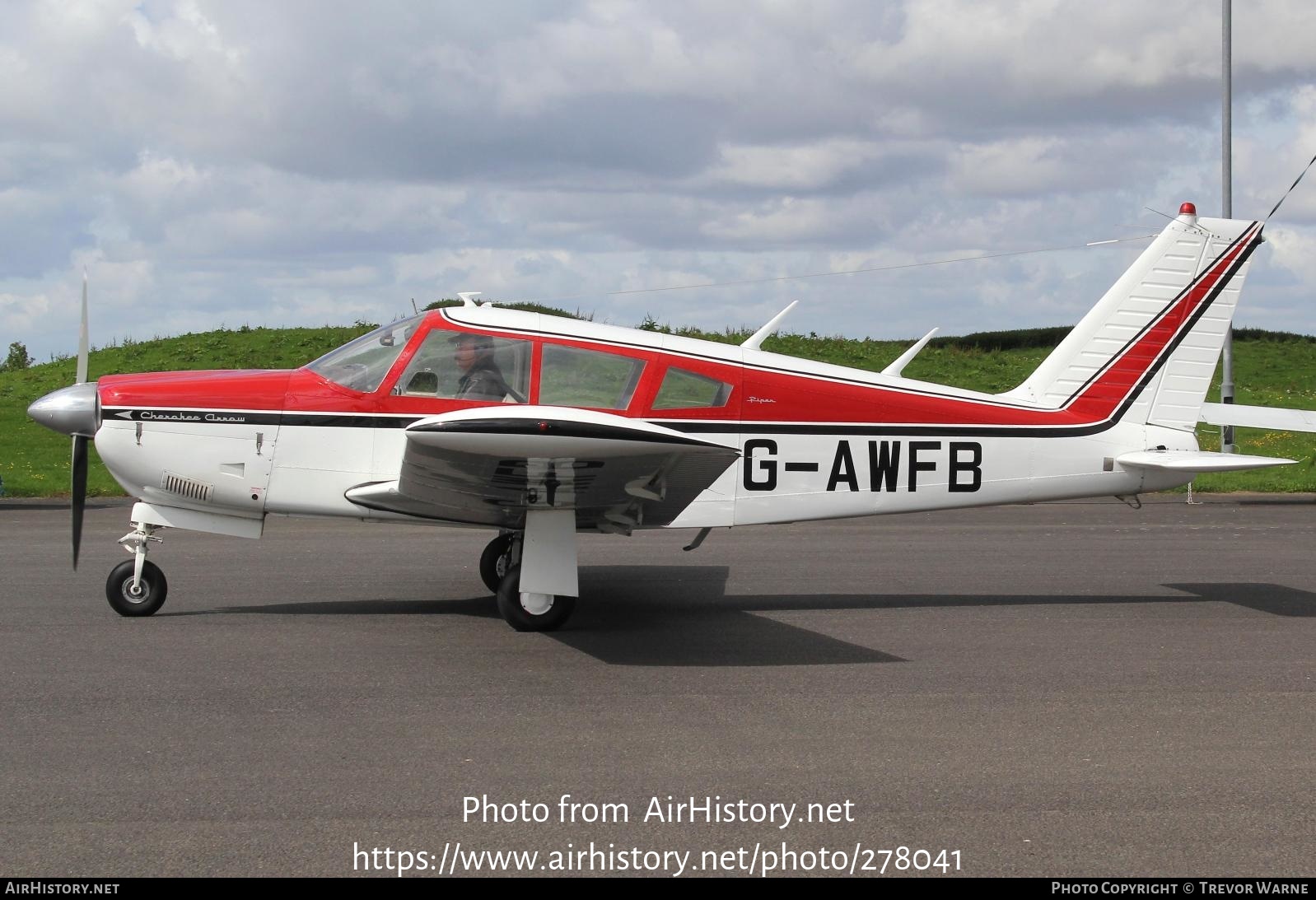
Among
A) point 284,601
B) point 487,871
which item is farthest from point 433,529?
point 487,871

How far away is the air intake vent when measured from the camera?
26.2 ft

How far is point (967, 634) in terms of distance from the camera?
25.5 feet

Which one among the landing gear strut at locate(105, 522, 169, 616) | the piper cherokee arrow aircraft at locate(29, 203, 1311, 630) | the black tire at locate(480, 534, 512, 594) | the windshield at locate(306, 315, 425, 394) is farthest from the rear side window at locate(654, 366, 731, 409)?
the landing gear strut at locate(105, 522, 169, 616)

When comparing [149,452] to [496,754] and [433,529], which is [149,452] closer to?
[496,754]

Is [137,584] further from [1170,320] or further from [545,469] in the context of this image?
[1170,320]

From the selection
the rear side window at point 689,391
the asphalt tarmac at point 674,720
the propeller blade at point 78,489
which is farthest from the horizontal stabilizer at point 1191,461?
the propeller blade at point 78,489

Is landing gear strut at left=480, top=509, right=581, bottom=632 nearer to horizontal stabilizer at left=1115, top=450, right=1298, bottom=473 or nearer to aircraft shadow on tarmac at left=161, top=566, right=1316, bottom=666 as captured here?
aircraft shadow on tarmac at left=161, top=566, right=1316, bottom=666

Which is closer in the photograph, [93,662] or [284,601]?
[93,662]

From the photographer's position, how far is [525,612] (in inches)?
305

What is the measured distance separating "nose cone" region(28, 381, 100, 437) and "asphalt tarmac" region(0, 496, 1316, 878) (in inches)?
51.5

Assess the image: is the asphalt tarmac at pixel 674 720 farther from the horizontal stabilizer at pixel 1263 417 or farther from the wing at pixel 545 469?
the horizontal stabilizer at pixel 1263 417

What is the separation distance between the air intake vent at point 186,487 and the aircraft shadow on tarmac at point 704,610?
0.90 metres

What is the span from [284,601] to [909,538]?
6.80 metres
